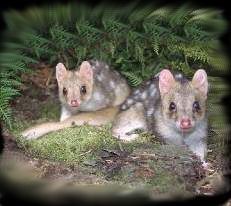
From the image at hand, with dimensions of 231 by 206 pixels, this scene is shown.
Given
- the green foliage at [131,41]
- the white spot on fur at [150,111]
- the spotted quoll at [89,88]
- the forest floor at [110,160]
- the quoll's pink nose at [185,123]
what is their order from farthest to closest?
the spotted quoll at [89,88]
the white spot on fur at [150,111]
the green foliage at [131,41]
the quoll's pink nose at [185,123]
the forest floor at [110,160]

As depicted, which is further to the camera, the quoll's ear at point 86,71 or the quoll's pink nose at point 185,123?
the quoll's ear at point 86,71

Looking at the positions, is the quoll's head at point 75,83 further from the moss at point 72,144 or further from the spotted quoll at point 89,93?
the moss at point 72,144

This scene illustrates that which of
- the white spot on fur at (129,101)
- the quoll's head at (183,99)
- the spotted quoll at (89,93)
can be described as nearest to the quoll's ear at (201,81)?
the quoll's head at (183,99)

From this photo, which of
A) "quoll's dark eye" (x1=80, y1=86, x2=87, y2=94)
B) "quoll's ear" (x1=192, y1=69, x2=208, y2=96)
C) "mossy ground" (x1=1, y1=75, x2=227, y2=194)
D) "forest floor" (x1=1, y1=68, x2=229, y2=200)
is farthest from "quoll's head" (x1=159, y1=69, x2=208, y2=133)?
"quoll's dark eye" (x1=80, y1=86, x2=87, y2=94)

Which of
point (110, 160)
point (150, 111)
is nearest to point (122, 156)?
point (110, 160)

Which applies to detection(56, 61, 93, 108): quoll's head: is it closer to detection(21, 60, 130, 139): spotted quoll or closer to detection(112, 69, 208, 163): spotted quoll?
detection(21, 60, 130, 139): spotted quoll

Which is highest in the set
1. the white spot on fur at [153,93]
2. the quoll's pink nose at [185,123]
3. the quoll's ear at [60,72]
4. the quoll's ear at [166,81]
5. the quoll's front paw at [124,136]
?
the quoll's ear at [60,72]

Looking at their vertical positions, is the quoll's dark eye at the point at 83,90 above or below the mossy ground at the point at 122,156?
above

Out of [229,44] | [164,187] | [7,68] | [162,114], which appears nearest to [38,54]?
[7,68]
